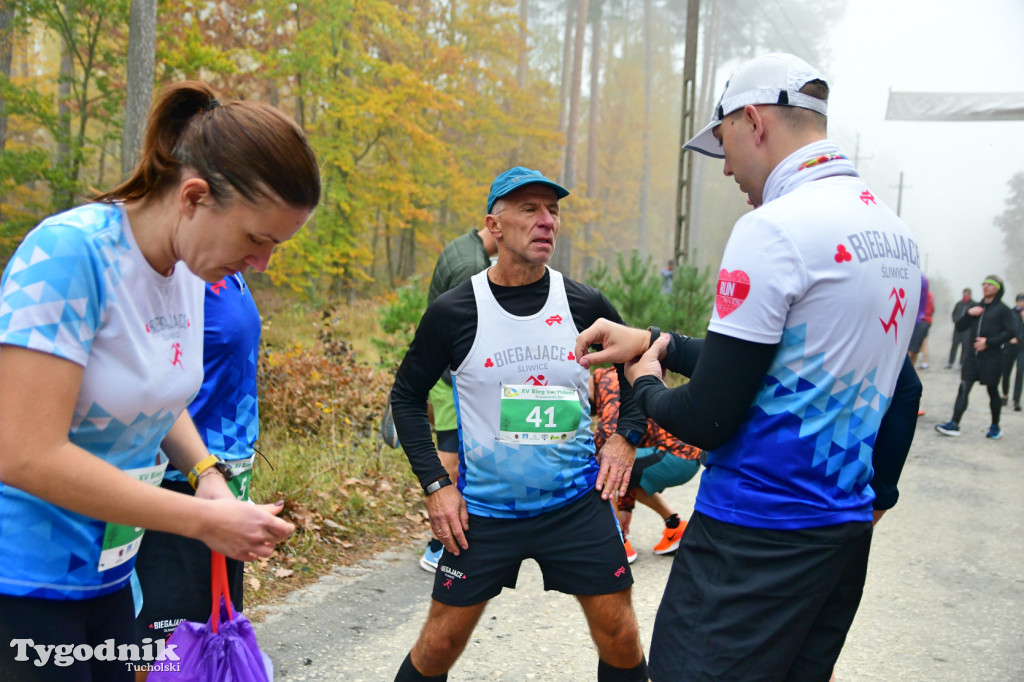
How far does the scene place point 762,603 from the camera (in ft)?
6.16

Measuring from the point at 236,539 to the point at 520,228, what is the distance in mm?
1828

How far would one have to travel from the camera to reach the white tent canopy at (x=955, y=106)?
16469 mm

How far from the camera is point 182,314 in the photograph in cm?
181

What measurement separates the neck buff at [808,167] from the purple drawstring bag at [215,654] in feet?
5.51

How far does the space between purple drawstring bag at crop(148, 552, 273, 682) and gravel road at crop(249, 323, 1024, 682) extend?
6.59 feet

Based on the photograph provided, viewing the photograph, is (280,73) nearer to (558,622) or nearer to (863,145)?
(558,622)

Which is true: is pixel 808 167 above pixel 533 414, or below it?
above

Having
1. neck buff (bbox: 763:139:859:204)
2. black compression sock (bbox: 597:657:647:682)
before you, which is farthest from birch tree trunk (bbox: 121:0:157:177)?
Answer: neck buff (bbox: 763:139:859:204)

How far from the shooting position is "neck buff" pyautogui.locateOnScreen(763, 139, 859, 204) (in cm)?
192

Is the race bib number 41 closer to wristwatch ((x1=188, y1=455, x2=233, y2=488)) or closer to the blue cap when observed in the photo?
the blue cap

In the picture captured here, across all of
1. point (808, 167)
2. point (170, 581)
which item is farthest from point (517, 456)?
point (808, 167)

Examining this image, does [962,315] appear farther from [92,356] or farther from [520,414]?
[92,356]

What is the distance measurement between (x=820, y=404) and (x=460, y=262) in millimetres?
3812

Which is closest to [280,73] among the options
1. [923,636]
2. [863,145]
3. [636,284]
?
[636,284]
